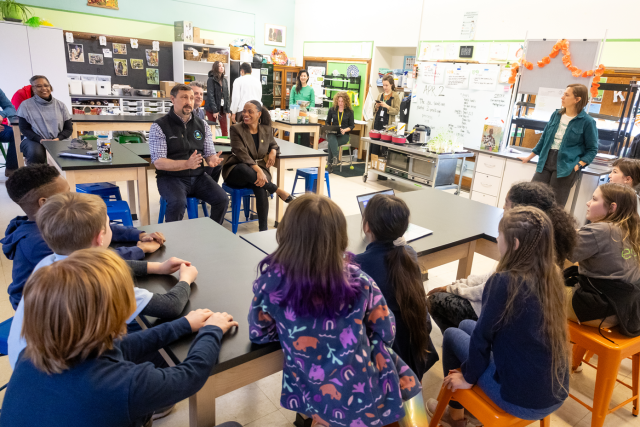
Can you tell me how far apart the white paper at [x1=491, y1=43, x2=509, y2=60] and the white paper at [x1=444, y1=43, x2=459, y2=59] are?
60cm

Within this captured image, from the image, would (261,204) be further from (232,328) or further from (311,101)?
(311,101)

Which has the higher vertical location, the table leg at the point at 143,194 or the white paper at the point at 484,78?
the white paper at the point at 484,78

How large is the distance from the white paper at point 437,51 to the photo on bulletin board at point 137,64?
515cm

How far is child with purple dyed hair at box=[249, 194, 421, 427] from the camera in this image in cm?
117

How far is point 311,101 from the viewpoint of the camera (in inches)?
304

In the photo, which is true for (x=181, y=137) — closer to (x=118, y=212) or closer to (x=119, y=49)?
(x=118, y=212)

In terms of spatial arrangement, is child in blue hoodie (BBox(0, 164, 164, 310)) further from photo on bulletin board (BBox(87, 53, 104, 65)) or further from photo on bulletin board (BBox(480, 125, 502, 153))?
photo on bulletin board (BBox(87, 53, 104, 65))

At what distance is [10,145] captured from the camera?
5402 millimetres

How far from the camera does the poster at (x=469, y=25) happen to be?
243 inches

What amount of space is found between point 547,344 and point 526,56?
16.0 feet

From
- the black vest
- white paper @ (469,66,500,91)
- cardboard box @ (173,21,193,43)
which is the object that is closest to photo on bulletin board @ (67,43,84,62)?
cardboard box @ (173,21,193,43)

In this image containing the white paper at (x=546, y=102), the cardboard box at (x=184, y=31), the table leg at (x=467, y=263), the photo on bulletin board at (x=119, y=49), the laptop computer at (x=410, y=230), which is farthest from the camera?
the cardboard box at (x=184, y=31)

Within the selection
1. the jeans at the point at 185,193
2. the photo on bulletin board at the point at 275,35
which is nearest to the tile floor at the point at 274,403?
the jeans at the point at 185,193

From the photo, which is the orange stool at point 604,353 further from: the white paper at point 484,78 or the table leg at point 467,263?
the white paper at point 484,78
